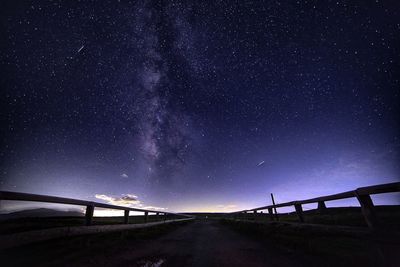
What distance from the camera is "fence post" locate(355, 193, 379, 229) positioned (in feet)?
10.6

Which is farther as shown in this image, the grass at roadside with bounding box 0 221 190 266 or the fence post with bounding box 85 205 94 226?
the fence post with bounding box 85 205 94 226

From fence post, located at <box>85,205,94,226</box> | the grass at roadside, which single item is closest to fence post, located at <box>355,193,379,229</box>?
the grass at roadside

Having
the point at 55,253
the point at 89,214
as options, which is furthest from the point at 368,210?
the point at 89,214

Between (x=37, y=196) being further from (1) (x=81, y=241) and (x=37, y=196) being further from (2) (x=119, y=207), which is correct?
(2) (x=119, y=207)

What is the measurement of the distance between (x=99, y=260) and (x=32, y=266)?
95cm

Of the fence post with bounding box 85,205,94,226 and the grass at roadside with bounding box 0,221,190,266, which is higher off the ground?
the fence post with bounding box 85,205,94,226

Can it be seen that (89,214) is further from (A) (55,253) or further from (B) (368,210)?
(B) (368,210)

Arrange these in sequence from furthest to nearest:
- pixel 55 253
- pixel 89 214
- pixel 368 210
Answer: pixel 89 214
pixel 55 253
pixel 368 210

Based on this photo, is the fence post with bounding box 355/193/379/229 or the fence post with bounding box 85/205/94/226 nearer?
the fence post with bounding box 355/193/379/229

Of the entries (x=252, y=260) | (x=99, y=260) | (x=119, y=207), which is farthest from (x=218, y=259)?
(x=119, y=207)

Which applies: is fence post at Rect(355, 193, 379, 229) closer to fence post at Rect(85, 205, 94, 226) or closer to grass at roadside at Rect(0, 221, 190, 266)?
grass at roadside at Rect(0, 221, 190, 266)

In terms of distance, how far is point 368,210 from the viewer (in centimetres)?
336

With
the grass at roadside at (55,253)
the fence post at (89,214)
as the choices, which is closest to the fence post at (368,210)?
the grass at roadside at (55,253)

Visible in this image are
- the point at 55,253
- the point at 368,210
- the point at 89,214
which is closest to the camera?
the point at 368,210
